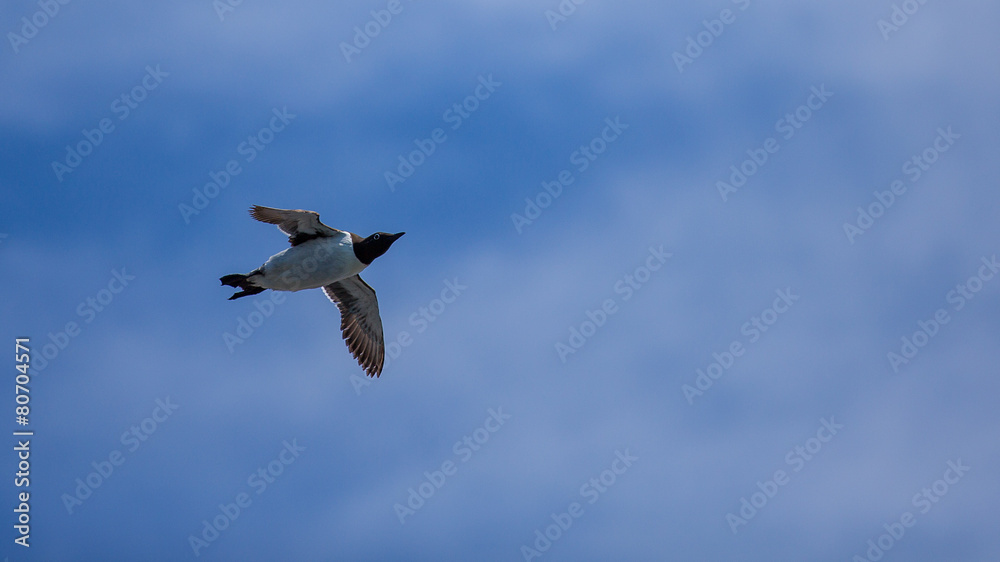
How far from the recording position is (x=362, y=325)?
32.6 meters

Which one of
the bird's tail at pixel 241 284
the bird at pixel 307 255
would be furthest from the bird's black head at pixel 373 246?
the bird's tail at pixel 241 284

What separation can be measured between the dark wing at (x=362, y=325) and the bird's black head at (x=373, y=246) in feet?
12.6

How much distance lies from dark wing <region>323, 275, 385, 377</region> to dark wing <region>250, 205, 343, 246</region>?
3.95m

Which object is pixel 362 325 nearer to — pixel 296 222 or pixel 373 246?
pixel 373 246

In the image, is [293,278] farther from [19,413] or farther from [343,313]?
[19,413]

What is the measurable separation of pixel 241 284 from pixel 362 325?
564 cm

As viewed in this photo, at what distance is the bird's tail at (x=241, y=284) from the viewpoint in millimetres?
28031

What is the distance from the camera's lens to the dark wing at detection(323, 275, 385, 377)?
3228 centimetres

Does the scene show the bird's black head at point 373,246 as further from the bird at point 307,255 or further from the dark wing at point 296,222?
the dark wing at point 296,222

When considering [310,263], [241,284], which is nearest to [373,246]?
[310,263]

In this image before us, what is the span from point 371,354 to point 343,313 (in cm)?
186

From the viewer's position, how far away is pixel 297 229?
28.3 metres

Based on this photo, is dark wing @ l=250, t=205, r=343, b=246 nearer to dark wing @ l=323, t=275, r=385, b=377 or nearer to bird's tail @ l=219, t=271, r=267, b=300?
bird's tail @ l=219, t=271, r=267, b=300

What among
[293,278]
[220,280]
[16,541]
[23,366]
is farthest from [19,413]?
[293,278]
